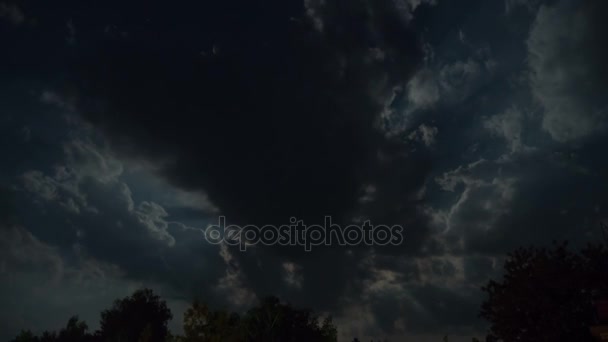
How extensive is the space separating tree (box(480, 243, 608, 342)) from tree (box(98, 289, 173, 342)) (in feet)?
222

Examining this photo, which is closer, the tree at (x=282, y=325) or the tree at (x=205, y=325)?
the tree at (x=205, y=325)

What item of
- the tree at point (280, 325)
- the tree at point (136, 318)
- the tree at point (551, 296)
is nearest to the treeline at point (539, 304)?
the tree at point (551, 296)

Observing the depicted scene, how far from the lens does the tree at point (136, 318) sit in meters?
77.4

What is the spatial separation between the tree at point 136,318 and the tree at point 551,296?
67.6m

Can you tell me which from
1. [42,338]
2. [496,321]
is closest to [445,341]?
[496,321]

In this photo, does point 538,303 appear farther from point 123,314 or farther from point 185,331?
point 123,314

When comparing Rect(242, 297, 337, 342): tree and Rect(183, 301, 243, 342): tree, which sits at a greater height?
Rect(242, 297, 337, 342): tree

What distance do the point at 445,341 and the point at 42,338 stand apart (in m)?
86.1

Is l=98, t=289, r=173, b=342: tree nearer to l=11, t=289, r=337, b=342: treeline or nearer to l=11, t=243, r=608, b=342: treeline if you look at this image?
l=11, t=289, r=337, b=342: treeline

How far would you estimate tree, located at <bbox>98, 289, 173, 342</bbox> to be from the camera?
3049 inches

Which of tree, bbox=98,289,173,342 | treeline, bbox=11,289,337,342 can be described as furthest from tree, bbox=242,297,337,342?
tree, bbox=98,289,173,342

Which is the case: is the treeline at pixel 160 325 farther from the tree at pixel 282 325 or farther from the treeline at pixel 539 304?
the treeline at pixel 539 304

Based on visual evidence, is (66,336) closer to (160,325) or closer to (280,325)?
(160,325)

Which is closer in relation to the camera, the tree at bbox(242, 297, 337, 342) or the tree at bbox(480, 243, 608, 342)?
Answer: the tree at bbox(480, 243, 608, 342)
